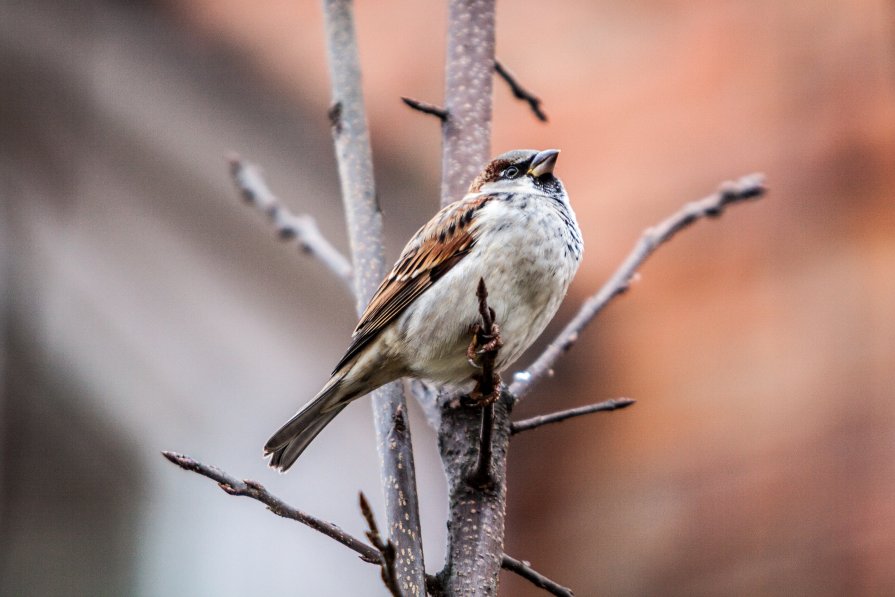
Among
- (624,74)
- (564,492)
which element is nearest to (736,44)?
(624,74)

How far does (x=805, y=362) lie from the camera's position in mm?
5656

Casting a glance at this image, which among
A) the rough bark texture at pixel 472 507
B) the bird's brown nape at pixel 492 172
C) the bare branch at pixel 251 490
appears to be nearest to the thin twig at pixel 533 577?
the rough bark texture at pixel 472 507

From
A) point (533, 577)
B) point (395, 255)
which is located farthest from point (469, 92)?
point (395, 255)

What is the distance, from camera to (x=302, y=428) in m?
2.67

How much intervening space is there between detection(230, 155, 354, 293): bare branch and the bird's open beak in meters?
0.71

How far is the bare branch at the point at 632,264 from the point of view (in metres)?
2.46

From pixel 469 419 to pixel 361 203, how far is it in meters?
0.67

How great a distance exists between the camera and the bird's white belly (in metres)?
2.58

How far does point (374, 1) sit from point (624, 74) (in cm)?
186

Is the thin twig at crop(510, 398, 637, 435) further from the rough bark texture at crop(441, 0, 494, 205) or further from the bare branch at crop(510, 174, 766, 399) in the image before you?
the rough bark texture at crop(441, 0, 494, 205)

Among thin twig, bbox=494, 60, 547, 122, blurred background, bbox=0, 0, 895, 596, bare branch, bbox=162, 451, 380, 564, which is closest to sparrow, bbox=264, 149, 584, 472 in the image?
thin twig, bbox=494, 60, 547, 122

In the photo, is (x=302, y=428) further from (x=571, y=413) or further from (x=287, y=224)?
(x=571, y=413)

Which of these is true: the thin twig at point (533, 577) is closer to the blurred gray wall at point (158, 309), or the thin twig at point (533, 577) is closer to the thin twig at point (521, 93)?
the thin twig at point (521, 93)

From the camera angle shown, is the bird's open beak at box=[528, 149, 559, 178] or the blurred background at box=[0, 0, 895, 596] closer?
the bird's open beak at box=[528, 149, 559, 178]
